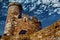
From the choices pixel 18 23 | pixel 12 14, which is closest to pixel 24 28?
pixel 18 23

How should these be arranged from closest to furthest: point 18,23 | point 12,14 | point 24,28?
point 24,28, point 18,23, point 12,14

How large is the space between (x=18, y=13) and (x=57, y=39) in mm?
19953

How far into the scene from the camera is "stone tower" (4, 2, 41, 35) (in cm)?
2213

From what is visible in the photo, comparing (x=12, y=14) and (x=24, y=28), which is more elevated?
(x=12, y=14)

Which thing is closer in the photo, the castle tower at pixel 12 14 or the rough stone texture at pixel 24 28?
the rough stone texture at pixel 24 28

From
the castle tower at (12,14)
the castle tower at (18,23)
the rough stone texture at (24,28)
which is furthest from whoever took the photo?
the castle tower at (12,14)

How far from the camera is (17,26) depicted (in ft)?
79.3

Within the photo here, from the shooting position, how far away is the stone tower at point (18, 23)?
72.6 feet

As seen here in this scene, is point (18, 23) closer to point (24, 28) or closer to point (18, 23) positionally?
point (18, 23)

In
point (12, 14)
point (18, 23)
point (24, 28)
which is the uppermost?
point (12, 14)

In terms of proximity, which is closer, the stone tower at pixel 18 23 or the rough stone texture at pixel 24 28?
the rough stone texture at pixel 24 28

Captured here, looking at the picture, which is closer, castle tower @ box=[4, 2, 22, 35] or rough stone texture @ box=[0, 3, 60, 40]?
rough stone texture @ box=[0, 3, 60, 40]

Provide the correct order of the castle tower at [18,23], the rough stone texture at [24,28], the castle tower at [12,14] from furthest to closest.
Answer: the castle tower at [12,14] < the castle tower at [18,23] < the rough stone texture at [24,28]

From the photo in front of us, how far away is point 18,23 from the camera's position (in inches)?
955
